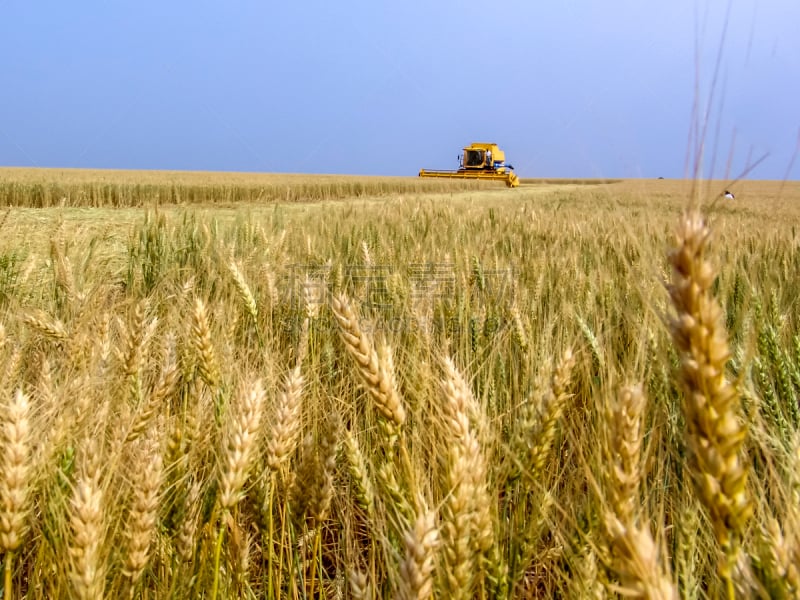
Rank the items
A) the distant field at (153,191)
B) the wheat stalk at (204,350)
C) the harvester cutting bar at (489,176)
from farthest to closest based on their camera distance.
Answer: the harvester cutting bar at (489,176), the distant field at (153,191), the wheat stalk at (204,350)

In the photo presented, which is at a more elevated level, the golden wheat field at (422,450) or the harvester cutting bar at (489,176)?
the harvester cutting bar at (489,176)

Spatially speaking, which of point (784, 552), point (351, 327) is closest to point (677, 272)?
point (784, 552)

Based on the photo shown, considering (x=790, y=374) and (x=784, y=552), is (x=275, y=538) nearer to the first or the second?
Answer: (x=784, y=552)

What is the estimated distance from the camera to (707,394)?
0.42 meters

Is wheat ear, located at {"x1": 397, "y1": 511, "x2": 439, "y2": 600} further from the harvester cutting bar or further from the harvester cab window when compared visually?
the harvester cab window

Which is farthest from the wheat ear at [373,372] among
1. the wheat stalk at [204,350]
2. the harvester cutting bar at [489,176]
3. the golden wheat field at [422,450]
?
the harvester cutting bar at [489,176]

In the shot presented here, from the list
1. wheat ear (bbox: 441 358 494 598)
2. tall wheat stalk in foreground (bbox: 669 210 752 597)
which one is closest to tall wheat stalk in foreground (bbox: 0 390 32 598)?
wheat ear (bbox: 441 358 494 598)

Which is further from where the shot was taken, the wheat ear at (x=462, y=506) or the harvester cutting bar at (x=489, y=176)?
the harvester cutting bar at (x=489, y=176)

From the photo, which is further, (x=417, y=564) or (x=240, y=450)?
(x=240, y=450)

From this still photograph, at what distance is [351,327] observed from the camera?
752mm

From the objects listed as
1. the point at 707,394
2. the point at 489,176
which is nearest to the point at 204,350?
the point at 707,394

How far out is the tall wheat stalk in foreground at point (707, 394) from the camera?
413 mm

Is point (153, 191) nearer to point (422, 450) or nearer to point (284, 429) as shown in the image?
point (422, 450)

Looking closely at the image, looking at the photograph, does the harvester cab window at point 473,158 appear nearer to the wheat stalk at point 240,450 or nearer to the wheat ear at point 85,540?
the wheat stalk at point 240,450
